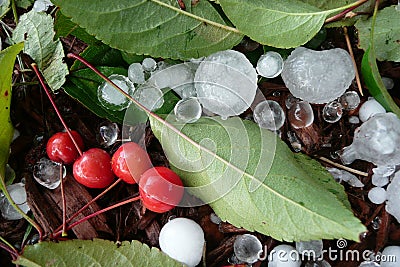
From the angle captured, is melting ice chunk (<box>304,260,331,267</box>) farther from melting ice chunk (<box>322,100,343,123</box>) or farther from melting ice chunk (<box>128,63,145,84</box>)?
melting ice chunk (<box>128,63,145,84</box>)

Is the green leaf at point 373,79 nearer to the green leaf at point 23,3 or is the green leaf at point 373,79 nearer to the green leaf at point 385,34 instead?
the green leaf at point 385,34

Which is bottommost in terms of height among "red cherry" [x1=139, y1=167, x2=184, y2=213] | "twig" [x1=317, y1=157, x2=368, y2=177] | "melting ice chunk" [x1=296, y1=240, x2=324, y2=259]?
"melting ice chunk" [x1=296, y1=240, x2=324, y2=259]

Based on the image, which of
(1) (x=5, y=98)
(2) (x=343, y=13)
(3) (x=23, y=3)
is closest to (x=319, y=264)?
(2) (x=343, y=13)

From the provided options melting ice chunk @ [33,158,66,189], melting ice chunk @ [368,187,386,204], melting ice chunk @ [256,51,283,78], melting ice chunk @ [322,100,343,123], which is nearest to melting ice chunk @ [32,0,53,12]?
melting ice chunk @ [33,158,66,189]

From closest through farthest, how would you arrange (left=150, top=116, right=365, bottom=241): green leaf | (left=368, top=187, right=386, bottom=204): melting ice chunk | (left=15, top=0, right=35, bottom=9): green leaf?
(left=150, top=116, right=365, bottom=241): green leaf < (left=368, top=187, right=386, bottom=204): melting ice chunk < (left=15, top=0, right=35, bottom=9): green leaf

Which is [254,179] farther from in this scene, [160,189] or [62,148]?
[62,148]

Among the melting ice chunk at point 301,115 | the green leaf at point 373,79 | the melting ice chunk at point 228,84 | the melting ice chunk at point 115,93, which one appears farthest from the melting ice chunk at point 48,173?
the green leaf at point 373,79
